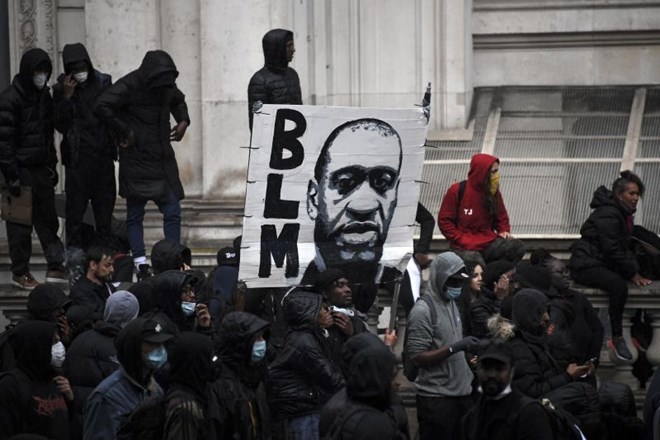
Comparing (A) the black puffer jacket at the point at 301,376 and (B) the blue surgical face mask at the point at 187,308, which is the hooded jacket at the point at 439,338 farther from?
(B) the blue surgical face mask at the point at 187,308

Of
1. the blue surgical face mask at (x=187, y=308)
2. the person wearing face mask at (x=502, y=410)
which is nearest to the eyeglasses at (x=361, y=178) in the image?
the blue surgical face mask at (x=187, y=308)

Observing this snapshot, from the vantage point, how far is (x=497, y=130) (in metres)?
20.2

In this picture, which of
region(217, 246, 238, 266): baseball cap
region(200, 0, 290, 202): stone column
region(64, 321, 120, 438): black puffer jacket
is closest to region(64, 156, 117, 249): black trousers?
region(217, 246, 238, 266): baseball cap

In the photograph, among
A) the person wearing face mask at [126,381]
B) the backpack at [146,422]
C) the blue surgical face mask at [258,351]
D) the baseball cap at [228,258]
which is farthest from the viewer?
the baseball cap at [228,258]

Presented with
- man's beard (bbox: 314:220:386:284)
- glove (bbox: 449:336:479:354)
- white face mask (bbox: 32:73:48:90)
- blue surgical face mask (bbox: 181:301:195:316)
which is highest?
white face mask (bbox: 32:73:48:90)

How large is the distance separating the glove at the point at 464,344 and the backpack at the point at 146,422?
2.41 metres

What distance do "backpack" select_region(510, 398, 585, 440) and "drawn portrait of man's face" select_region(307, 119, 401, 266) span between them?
11.5 feet

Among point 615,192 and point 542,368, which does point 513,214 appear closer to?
point 615,192

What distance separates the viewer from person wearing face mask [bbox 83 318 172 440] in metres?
11.0

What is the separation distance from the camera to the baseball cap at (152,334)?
11055mm

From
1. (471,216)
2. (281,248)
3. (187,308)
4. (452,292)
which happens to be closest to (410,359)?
(452,292)

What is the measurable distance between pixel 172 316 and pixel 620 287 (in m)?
3.93

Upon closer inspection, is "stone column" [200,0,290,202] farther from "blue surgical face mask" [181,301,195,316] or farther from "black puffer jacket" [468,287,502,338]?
"blue surgical face mask" [181,301,195,316]

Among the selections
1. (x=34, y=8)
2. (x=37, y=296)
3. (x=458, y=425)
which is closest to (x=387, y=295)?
(x=458, y=425)
